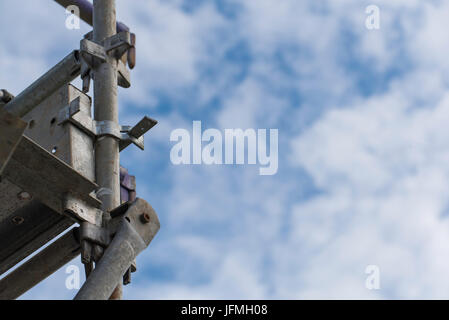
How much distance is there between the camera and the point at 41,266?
9.05 metres

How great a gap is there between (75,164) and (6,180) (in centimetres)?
72

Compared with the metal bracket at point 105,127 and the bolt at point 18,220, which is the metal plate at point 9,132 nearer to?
the bolt at point 18,220

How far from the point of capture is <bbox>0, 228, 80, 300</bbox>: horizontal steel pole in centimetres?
872

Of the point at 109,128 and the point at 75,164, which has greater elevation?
the point at 109,128

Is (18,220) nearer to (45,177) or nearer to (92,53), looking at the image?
(45,177)

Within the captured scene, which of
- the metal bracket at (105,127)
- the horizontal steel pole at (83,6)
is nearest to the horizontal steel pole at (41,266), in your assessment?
the metal bracket at (105,127)

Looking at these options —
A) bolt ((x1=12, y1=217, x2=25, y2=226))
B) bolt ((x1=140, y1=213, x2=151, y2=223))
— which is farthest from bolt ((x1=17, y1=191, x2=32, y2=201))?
bolt ((x1=140, y1=213, x2=151, y2=223))

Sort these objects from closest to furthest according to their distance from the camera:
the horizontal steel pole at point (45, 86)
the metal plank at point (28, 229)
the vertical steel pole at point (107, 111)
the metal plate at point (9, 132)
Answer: the metal plate at point (9, 132) → the metal plank at point (28, 229) → the vertical steel pole at point (107, 111) → the horizontal steel pole at point (45, 86)

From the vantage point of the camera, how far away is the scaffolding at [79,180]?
310 inches

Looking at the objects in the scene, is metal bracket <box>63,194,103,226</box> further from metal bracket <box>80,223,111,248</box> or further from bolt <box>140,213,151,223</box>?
bolt <box>140,213,151,223</box>
